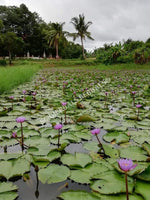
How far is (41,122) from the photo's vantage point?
196cm

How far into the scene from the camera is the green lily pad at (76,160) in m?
1.09

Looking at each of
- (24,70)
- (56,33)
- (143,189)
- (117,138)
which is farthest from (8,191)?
(56,33)

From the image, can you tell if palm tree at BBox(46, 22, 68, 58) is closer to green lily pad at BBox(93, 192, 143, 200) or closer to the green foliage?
the green foliage

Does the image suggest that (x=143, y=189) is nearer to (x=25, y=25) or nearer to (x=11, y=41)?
(x=11, y=41)

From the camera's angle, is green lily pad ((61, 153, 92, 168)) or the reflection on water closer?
the reflection on water

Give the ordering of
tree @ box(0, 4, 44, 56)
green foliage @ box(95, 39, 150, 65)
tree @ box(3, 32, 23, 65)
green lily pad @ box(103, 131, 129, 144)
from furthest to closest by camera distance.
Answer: tree @ box(0, 4, 44, 56), tree @ box(3, 32, 23, 65), green foliage @ box(95, 39, 150, 65), green lily pad @ box(103, 131, 129, 144)

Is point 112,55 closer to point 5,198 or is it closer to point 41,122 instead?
point 41,122

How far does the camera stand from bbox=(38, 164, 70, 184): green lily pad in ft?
3.11

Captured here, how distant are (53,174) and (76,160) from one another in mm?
209

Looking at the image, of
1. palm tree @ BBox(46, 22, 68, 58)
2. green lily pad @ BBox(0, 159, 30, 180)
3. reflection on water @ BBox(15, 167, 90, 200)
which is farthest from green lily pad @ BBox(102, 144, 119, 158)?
palm tree @ BBox(46, 22, 68, 58)

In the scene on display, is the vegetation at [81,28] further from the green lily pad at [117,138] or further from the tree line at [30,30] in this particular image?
the green lily pad at [117,138]

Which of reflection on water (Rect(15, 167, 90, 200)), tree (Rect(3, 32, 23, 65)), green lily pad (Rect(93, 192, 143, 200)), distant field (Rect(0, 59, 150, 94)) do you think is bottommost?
reflection on water (Rect(15, 167, 90, 200))

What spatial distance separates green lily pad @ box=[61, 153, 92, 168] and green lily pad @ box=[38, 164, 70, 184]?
0.23 feet

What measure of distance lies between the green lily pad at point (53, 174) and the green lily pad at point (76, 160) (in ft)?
0.23
